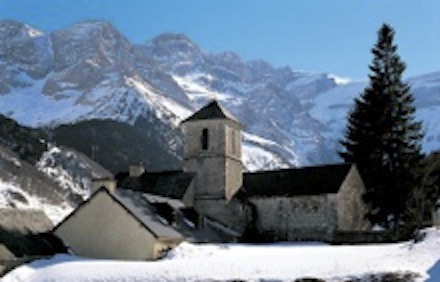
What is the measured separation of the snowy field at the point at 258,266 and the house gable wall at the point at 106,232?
5.63 ft

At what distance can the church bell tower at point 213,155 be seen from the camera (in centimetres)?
4547

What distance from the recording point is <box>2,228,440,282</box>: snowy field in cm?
2658

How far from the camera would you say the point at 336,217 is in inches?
1645

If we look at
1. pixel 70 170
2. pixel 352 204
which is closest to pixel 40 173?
pixel 70 170

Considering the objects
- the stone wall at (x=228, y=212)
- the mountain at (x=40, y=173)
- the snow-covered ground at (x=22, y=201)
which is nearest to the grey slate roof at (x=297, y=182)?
the stone wall at (x=228, y=212)

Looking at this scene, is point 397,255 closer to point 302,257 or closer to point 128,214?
point 302,257

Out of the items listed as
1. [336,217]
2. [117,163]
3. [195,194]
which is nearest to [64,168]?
[117,163]

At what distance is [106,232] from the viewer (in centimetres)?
3544

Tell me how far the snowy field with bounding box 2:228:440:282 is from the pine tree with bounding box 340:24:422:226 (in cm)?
1299

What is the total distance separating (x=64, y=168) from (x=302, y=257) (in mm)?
89539

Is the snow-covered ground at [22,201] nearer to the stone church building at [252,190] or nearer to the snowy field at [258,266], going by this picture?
the stone church building at [252,190]

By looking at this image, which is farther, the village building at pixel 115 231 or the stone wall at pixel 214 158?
the stone wall at pixel 214 158

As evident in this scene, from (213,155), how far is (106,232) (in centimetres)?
1255

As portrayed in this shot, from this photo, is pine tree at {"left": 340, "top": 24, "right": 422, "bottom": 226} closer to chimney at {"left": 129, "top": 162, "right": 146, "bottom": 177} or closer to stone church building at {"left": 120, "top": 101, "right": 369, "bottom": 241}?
stone church building at {"left": 120, "top": 101, "right": 369, "bottom": 241}
